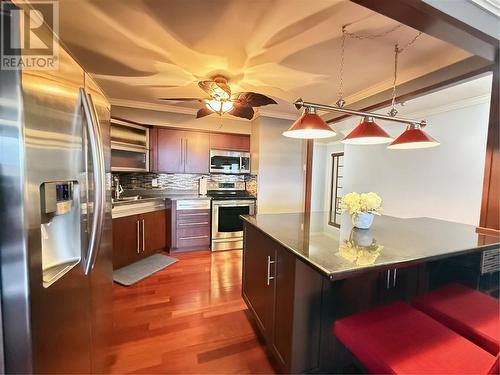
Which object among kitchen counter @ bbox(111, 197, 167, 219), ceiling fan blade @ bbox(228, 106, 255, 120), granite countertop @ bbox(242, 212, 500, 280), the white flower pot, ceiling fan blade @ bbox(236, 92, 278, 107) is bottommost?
kitchen counter @ bbox(111, 197, 167, 219)

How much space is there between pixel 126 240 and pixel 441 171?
15.7ft

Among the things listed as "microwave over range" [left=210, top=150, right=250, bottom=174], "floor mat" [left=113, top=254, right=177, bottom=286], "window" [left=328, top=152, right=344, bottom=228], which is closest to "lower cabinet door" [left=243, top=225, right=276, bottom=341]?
"floor mat" [left=113, top=254, right=177, bottom=286]

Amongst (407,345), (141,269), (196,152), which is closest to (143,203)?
(141,269)

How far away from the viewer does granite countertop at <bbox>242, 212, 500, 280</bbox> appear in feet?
3.32

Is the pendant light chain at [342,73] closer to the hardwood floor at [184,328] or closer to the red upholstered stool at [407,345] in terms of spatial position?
the red upholstered stool at [407,345]

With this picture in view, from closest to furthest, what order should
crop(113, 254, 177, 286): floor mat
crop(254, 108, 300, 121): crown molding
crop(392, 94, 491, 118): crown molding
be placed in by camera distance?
1. crop(113, 254, 177, 286): floor mat
2. crop(392, 94, 491, 118): crown molding
3. crop(254, 108, 300, 121): crown molding

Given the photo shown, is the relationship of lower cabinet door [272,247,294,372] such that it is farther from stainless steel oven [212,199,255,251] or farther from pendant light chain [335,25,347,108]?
stainless steel oven [212,199,255,251]

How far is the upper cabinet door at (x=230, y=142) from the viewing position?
397 cm

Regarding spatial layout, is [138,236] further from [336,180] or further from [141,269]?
[336,180]

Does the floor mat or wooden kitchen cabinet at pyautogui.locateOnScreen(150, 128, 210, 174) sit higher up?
wooden kitchen cabinet at pyautogui.locateOnScreen(150, 128, 210, 174)

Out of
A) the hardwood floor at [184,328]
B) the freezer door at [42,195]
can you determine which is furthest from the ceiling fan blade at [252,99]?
the hardwood floor at [184,328]

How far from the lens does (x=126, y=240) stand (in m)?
2.89

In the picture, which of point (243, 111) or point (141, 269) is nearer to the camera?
point (243, 111)

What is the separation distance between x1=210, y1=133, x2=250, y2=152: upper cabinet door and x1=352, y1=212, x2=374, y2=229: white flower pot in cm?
282
